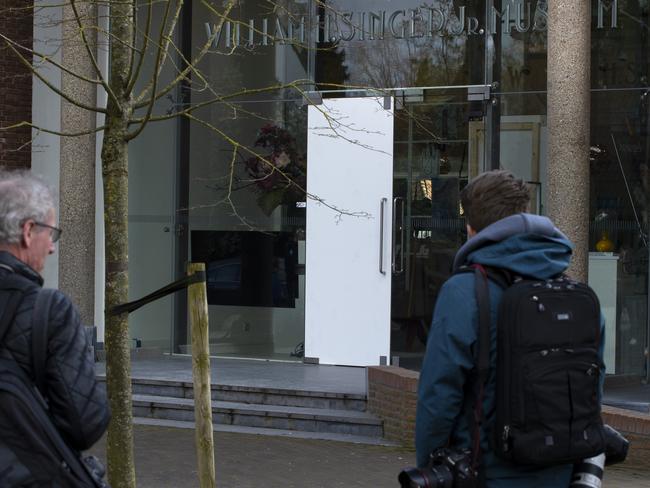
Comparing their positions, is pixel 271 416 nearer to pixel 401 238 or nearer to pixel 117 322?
pixel 401 238

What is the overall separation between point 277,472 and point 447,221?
4277 millimetres

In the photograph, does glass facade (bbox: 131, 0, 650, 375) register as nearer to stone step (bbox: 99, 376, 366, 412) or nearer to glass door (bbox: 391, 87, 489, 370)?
glass door (bbox: 391, 87, 489, 370)

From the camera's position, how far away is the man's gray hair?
3.41m

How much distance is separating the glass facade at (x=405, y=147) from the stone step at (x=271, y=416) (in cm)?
167

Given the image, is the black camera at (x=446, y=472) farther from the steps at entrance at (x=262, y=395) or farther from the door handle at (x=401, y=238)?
the door handle at (x=401, y=238)

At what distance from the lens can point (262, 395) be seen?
1073cm

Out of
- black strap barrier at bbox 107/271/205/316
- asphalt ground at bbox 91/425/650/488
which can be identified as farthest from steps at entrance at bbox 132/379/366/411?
black strap barrier at bbox 107/271/205/316

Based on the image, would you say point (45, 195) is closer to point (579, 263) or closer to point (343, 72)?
point (579, 263)

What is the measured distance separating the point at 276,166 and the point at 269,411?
3.38 meters

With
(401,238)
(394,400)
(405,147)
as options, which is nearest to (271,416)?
(394,400)

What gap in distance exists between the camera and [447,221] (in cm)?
1211

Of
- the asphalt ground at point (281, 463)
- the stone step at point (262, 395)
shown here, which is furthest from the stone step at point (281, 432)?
the stone step at point (262, 395)

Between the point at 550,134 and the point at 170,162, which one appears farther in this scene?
the point at 170,162

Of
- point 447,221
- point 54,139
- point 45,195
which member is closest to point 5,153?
point 54,139
